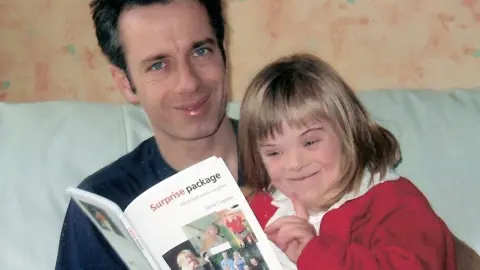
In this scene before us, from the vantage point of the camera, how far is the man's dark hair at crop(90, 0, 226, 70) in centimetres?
119

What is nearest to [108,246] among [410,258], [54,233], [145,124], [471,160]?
[54,233]

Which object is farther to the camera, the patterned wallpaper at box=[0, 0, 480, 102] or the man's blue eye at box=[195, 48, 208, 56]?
the patterned wallpaper at box=[0, 0, 480, 102]

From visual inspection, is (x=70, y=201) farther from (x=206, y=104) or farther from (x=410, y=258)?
(x=410, y=258)

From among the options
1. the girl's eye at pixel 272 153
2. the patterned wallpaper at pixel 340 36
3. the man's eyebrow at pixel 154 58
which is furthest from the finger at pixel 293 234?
the patterned wallpaper at pixel 340 36

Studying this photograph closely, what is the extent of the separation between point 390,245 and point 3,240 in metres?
0.64

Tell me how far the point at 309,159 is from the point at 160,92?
269 mm

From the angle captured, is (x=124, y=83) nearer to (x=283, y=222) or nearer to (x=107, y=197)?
(x=107, y=197)

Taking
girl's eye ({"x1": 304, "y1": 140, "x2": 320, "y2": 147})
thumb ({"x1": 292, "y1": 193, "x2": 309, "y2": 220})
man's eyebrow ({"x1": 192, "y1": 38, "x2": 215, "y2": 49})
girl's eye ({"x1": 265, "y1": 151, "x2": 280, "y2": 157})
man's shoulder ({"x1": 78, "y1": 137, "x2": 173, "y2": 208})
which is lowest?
thumb ({"x1": 292, "y1": 193, "x2": 309, "y2": 220})

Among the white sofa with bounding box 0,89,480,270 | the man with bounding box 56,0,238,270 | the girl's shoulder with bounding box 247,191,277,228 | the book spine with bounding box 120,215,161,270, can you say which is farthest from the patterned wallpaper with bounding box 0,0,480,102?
the book spine with bounding box 120,215,161,270

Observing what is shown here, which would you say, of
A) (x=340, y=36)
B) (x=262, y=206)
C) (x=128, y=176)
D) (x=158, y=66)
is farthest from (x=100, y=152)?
(x=340, y=36)

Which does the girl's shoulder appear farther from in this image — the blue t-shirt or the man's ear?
the man's ear

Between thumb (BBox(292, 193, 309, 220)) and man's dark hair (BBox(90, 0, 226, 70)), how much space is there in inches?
10.5

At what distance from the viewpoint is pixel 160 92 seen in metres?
1.17

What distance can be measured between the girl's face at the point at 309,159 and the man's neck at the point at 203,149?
0.45 feet
